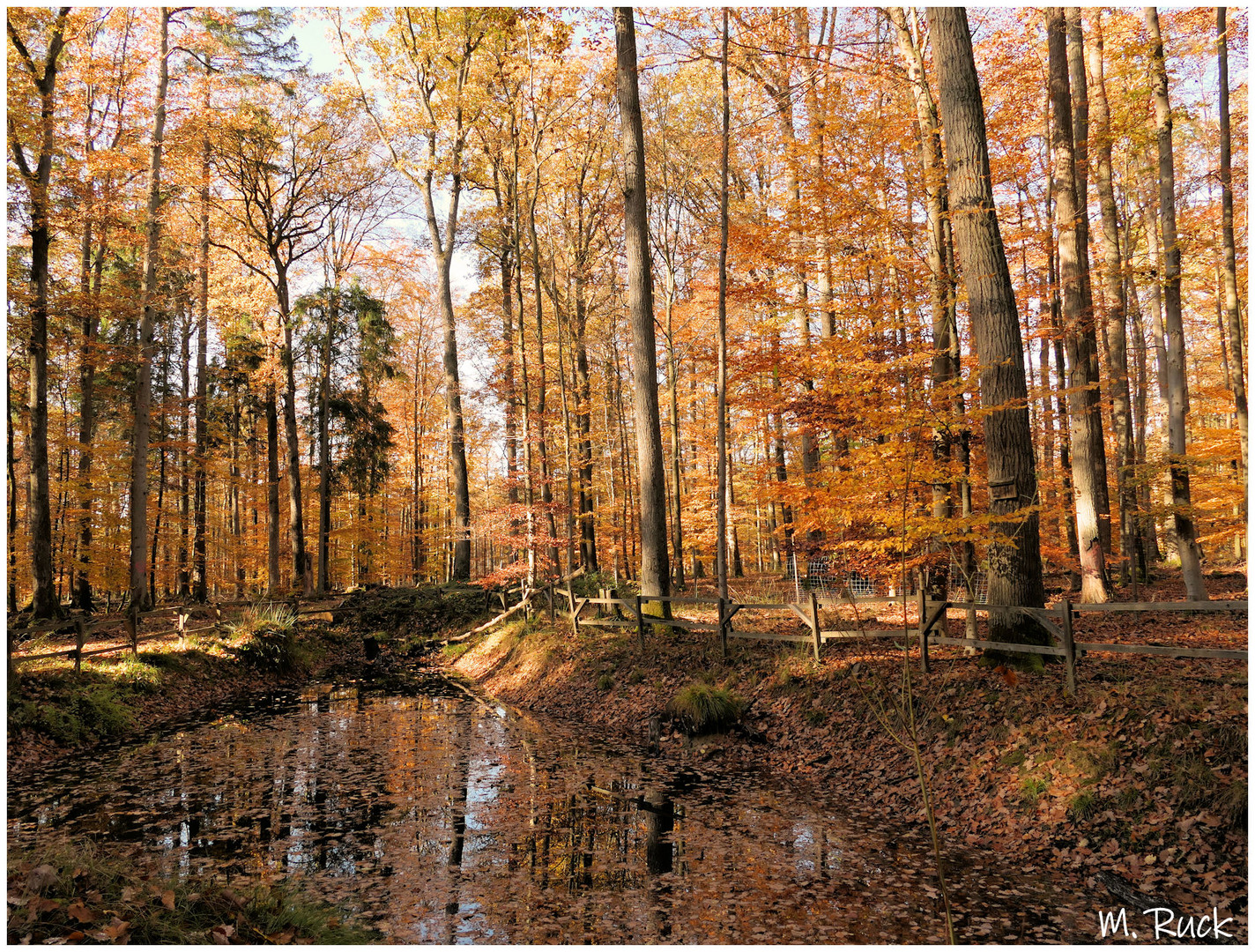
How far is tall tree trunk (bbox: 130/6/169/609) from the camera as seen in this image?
13656 millimetres

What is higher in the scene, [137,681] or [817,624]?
[817,624]

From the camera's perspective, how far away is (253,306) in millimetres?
21672

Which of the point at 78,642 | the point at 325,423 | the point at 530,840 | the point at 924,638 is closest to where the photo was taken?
the point at 530,840

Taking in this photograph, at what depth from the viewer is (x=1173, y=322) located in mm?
10039

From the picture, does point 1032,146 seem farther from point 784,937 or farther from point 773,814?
point 784,937

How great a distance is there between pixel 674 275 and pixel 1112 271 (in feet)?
41.1

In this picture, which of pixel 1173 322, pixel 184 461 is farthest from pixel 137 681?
pixel 1173 322

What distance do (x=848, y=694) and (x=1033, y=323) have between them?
45.8 ft

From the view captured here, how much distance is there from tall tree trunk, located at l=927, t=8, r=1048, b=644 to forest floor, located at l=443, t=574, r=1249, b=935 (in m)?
0.94

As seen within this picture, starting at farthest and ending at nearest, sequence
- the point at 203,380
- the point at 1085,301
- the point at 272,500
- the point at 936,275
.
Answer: the point at 272,500 < the point at 203,380 < the point at 1085,301 < the point at 936,275

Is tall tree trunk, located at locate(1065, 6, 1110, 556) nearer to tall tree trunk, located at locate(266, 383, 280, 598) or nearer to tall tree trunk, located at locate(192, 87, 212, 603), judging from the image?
tall tree trunk, located at locate(192, 87, 212, 603)

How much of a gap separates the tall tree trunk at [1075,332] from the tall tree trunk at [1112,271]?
670 millimetres

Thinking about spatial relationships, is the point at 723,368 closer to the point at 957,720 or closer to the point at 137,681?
the point at 957,720

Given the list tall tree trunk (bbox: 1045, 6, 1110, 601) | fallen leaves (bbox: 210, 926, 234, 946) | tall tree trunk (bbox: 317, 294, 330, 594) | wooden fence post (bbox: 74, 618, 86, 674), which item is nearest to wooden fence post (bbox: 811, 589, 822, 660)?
tall tree trunk (bbox: 1045, 6, 1110, 601)
